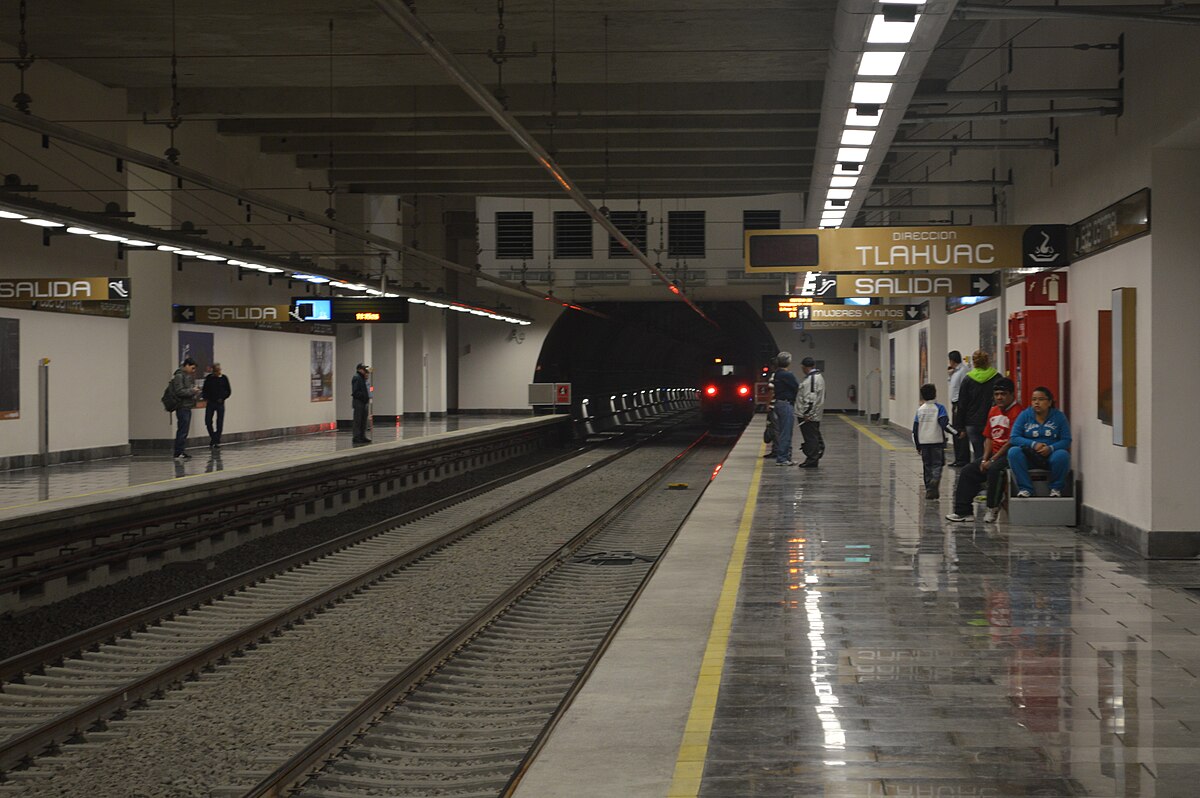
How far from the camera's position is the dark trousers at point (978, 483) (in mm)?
12364

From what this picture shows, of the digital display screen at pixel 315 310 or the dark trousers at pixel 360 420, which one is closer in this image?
the digital display screen at pixel 315 310

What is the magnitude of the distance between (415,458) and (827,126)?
50.2 ft

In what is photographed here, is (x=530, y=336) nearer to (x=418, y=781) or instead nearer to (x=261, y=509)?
(x=261, y=509)

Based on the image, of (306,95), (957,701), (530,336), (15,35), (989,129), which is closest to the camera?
(957,701)

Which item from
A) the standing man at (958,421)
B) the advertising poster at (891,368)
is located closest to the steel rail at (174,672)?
the standing man at (958,421)

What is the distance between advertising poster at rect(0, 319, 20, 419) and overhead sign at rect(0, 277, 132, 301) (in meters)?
0.58

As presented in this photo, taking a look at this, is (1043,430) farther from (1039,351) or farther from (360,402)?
(360,402)

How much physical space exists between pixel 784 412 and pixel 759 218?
15.8 meters

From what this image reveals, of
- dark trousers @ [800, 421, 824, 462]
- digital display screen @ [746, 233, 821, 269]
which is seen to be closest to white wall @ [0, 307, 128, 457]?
digital display screen @ [746, 233, 821, 269]

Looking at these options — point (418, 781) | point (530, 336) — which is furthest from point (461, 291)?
point (418, 781)

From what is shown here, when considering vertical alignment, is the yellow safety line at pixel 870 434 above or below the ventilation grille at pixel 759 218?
below

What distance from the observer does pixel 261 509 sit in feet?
55.8

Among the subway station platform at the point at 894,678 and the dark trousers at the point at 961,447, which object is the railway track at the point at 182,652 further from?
the dark trousers at the point at 961,447

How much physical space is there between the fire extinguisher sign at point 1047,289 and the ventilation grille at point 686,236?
22277 mm
